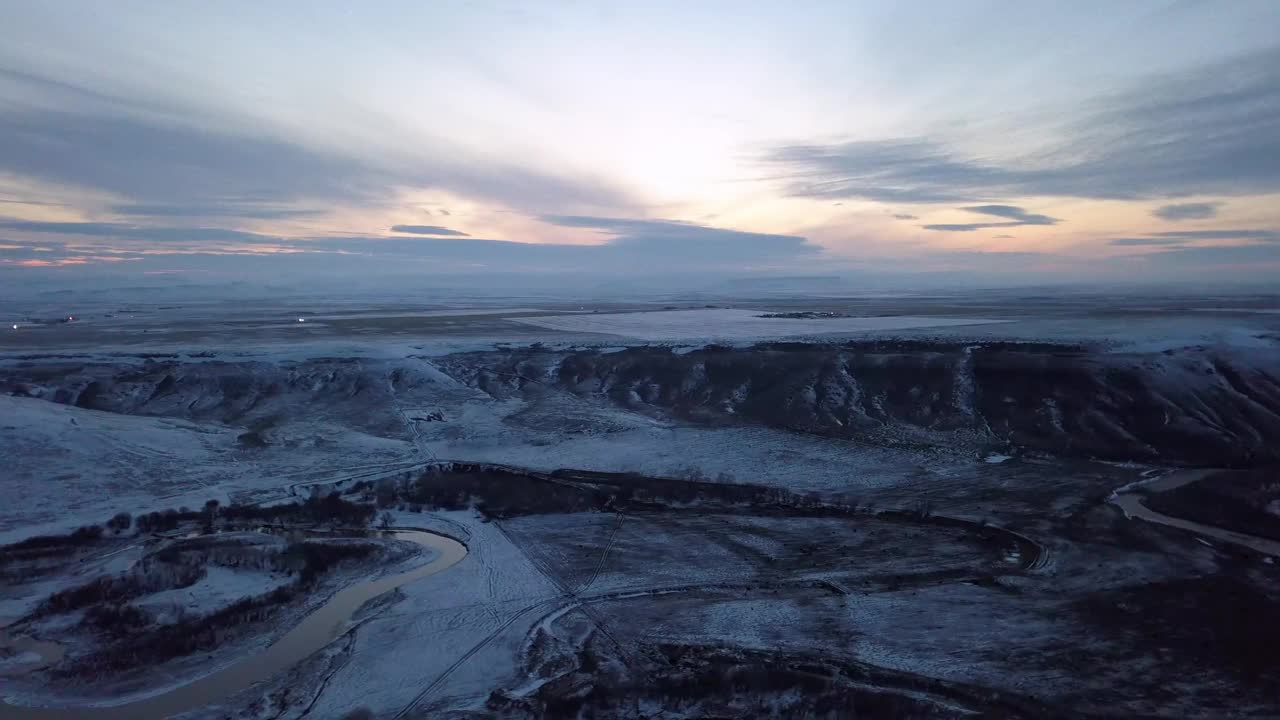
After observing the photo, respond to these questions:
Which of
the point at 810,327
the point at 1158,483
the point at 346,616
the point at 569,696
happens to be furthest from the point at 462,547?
the point at 810,327

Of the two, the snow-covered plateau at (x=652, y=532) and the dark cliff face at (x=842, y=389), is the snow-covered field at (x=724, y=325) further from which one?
the snow-covered plateau at (x=652, y=532)

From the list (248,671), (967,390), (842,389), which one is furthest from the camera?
(842,389)

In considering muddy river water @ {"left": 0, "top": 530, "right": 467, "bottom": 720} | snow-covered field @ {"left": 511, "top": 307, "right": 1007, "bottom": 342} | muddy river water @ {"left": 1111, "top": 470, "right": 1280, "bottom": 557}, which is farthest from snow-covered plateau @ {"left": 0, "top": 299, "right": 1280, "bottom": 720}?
snow-covered field @ {"left": 511, "top": 307, "right": 1007, "bottom": 342}

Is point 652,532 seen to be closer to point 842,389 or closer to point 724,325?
point 842,389

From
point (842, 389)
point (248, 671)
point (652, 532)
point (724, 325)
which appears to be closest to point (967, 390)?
point (842, 389)

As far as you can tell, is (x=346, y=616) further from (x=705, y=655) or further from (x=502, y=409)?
(x=502, y=409)

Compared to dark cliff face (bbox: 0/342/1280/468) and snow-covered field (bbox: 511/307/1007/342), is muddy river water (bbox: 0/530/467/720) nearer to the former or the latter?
dark cliff face (bbox: 0/342/1280/468)
